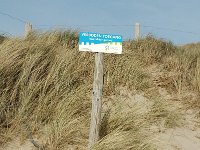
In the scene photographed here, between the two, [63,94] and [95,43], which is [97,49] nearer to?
[95,43]

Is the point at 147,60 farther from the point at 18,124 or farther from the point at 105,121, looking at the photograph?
the point at 18,124

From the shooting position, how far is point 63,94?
730 cm

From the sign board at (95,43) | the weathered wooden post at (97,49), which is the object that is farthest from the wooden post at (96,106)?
the sign board at (95,43)

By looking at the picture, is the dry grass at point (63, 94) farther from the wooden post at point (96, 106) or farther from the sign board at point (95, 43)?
the sign board at point (95, 43)

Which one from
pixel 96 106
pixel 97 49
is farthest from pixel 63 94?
pixel 97 49

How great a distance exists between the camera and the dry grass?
20.4 feet

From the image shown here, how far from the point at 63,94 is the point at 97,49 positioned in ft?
5.64

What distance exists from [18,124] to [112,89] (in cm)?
256

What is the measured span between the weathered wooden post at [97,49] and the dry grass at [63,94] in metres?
0.22

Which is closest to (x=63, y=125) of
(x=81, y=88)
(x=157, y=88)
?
(x=81, y=88)

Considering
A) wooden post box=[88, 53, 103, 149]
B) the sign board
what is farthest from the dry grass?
the sign board

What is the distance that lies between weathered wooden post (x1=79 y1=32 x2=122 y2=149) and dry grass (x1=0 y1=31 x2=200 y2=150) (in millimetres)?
221

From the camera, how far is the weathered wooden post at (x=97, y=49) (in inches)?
231

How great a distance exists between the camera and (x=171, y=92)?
8.93 meters
